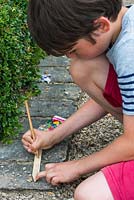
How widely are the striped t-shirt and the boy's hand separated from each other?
16.0 inches

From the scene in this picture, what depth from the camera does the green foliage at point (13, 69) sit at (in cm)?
283

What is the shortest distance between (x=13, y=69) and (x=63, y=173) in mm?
713

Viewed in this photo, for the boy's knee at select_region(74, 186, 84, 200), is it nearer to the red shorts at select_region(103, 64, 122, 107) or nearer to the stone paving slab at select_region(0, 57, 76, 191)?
the stone paving slab at select_region(0, 57, 76, 191)

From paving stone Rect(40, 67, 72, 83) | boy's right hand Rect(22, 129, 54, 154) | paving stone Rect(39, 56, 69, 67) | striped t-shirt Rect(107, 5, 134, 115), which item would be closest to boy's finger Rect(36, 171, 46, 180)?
boy's right hand Rect(22, 129, 54, 154)

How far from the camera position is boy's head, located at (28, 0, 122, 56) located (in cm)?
207

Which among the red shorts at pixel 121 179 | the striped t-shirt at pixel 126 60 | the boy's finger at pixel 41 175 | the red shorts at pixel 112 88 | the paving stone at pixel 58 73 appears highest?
the striped t-shirt at pixel 126 60

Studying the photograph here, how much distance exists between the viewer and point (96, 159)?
2.39 m

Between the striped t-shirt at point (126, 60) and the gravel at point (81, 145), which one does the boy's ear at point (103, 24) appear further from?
the gravel at point (81, 145)

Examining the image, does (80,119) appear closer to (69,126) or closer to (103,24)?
(69,126)

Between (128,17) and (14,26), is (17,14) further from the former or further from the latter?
(128,17)

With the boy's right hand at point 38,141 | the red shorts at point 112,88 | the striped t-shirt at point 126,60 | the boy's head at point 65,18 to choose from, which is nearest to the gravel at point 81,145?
the boy's right hand at point 38,141

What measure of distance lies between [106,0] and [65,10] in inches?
6.3

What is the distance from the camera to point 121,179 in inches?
89.4

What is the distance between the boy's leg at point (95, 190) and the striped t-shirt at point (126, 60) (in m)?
0.30
